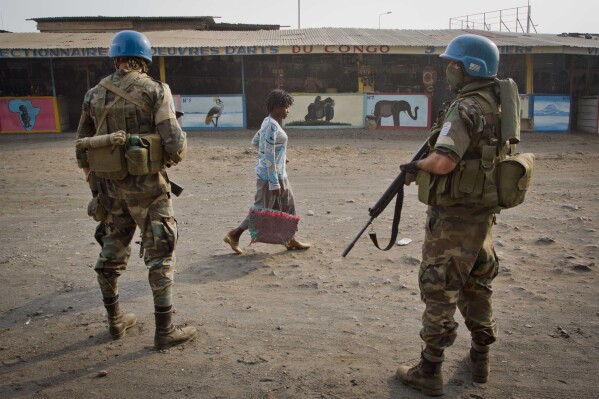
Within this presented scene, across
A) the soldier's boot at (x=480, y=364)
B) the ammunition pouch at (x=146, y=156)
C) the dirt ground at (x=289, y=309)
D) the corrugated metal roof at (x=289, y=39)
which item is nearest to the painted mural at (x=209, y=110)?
the corrugated metal roof at (x=289, y=39)

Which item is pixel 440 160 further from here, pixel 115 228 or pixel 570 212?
pixel 570 212

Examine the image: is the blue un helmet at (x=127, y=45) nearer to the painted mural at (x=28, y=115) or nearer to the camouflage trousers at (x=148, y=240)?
the camouflage trousers at (x=148, y=240)


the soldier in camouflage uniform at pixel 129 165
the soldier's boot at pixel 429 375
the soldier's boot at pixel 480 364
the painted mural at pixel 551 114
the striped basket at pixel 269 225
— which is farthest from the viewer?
the painted mural at pixel 551 114

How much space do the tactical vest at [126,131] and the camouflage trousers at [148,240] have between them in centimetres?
22

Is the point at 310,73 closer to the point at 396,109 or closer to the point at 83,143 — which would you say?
the point at 396,109

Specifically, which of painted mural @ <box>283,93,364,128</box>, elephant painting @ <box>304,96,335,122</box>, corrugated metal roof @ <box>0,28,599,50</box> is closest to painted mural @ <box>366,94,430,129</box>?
painted mural @ <box>283,93,364,128</box>

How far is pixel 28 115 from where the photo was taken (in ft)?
51.7

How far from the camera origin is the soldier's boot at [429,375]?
2754 mm

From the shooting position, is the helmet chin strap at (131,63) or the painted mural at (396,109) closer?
the helmet chin strap at (131,63)

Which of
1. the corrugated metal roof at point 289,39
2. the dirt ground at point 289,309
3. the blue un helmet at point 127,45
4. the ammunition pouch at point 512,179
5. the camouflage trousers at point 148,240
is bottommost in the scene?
the dirt ground at point 289,309

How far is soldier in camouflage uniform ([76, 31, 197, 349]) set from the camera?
124 inches

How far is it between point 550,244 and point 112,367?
4.29 meters

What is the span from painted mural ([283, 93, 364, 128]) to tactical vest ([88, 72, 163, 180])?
12792 millimetres

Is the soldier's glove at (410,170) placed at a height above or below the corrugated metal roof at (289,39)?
below
